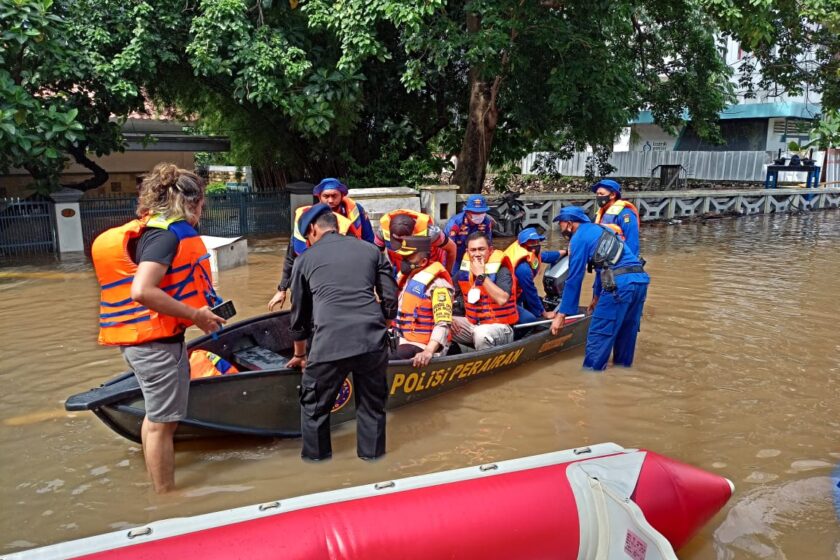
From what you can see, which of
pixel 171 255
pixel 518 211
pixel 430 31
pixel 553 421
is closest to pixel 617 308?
pixel 553 421

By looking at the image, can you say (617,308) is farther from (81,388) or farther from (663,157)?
(663,157)

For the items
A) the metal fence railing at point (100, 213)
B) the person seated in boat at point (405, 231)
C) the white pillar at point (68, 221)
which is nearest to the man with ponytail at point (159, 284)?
the person seated in boat at point (405, 231)

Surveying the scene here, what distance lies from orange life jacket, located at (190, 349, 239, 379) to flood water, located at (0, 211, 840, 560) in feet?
1.69

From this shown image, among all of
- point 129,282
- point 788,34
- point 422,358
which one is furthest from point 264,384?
point 788,34

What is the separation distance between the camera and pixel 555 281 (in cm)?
766

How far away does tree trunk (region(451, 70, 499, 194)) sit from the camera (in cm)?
1499

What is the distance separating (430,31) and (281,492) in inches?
391

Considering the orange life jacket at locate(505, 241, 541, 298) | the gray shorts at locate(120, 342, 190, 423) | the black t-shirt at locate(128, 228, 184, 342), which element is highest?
the black t-shirt at locate(128, 228, 184, 342)

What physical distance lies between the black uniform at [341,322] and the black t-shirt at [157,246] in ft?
2.86

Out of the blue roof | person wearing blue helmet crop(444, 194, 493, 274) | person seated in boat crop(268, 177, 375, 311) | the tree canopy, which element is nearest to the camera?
person seated in boat crop(268, 177, 375, 311)

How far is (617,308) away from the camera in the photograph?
19.6ft

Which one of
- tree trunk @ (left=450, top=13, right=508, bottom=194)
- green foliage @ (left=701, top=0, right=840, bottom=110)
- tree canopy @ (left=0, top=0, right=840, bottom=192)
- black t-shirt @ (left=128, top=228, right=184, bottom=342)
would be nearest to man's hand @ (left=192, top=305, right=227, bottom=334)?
black t-shirt @ (left=128, top=228, right=184, bottom=342)

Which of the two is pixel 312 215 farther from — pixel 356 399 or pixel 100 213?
pixel 100 213

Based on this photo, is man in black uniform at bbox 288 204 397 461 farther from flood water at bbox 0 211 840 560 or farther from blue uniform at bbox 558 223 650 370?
blue uniform at bbox 558 223 650 370
